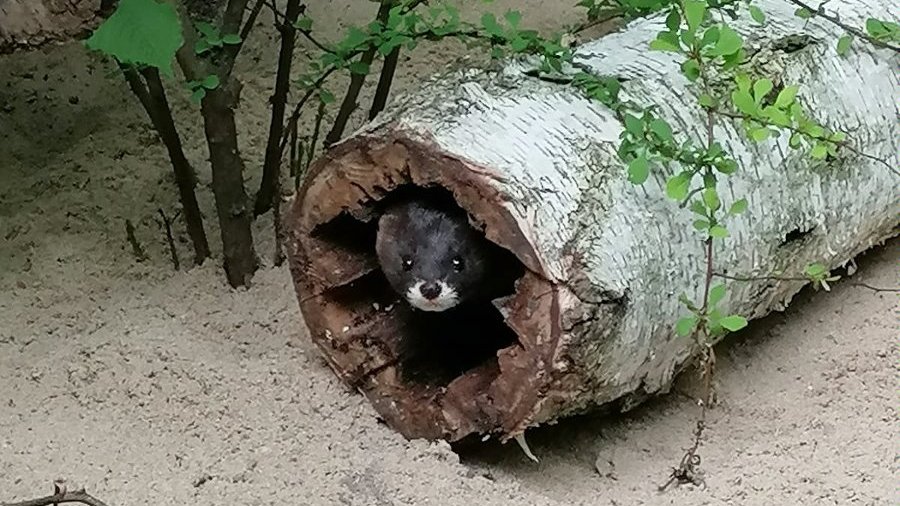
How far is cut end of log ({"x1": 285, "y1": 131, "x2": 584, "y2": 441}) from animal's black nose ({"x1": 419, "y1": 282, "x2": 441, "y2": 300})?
0.10 meters

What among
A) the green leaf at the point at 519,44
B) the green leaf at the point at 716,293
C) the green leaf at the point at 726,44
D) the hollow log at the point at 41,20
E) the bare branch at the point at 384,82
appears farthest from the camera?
the bare branch at the point at 384,82

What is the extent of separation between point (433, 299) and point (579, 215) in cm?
31

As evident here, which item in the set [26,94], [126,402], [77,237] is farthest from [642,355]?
[26,94]

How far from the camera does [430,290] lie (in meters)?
1.88

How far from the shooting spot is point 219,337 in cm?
212

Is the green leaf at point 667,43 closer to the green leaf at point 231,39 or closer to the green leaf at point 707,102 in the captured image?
the green leaf at point 707,102

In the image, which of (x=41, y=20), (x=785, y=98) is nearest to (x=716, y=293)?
(x=785, y=98)

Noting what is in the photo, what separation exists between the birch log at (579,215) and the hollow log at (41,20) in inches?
26.4

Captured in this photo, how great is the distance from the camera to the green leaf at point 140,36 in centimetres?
154

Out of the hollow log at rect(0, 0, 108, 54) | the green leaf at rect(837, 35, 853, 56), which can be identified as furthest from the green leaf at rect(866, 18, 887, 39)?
the hollow log at rect(0, 0, 108, 54)

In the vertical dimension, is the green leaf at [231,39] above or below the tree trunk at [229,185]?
above

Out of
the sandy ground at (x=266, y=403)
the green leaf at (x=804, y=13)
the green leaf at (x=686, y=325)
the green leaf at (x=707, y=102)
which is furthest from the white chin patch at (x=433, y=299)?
the green leaf at (x=804, y=13)

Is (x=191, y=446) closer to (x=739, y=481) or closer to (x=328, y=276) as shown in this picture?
(x=328, y=276)

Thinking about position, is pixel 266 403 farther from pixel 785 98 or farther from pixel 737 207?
pixel 785 98
